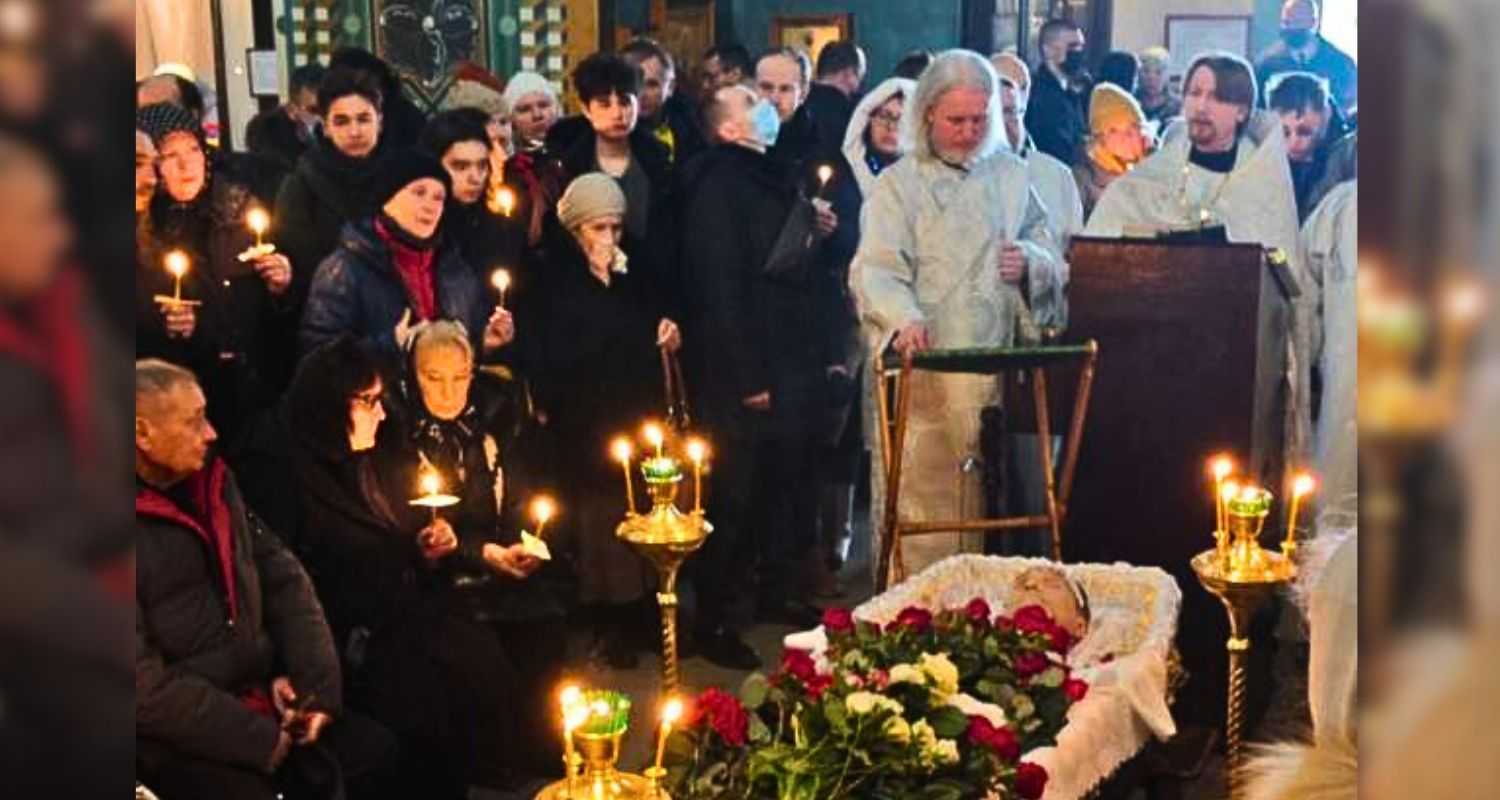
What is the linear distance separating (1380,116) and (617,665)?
3.15m

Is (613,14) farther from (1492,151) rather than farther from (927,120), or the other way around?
(1492,151)

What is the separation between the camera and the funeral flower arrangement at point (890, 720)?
230 centimetres

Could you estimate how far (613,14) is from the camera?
379 centimetres

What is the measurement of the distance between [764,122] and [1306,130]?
1136 millimetres

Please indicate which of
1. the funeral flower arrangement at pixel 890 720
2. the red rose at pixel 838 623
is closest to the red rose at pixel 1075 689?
the funeral flower arrangement at pixel 890 720

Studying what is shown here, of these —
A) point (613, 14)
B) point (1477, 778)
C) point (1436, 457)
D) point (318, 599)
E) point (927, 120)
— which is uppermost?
point (613, 14)

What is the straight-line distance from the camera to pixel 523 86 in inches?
143

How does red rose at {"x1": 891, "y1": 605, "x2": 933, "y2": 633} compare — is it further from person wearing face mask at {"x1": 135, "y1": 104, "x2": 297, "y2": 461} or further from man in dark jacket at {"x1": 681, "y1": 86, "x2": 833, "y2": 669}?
person wearing face mask at {"x1": 135, "y1": 104, "x2": 297, "y2": 461}

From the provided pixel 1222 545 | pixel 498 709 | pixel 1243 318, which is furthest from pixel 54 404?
pixel 1243 318

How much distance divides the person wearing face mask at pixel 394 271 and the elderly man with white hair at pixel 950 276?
1.00m

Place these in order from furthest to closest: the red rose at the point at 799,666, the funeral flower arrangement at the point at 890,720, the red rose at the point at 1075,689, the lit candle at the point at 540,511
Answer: the lit candle at the point at 540,511 < the red rose at the point at 1075,689 < the red rose at the point at 799,666 < the funeral flower arrangement at the point at 890,720

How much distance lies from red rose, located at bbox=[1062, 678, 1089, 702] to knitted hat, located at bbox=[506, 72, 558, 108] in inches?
64.9

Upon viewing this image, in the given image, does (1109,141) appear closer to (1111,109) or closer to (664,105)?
(1111,109)

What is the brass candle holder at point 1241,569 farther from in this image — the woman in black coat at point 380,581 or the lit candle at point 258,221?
the lit candle at point 258,221
